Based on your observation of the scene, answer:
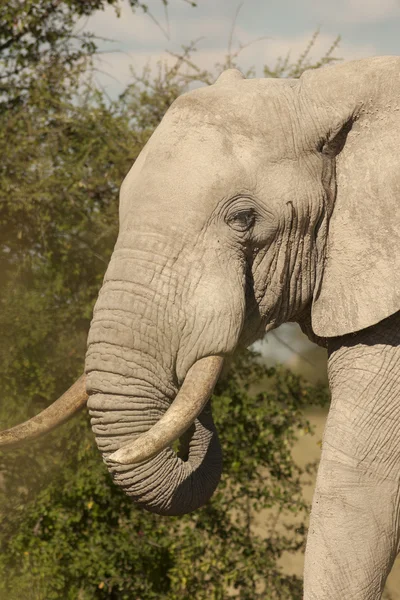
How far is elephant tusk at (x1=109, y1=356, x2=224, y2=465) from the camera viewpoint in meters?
2.55

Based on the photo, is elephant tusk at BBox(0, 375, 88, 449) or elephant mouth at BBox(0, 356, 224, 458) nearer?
elephant mouth at BBox(0, 356, 224, 458)

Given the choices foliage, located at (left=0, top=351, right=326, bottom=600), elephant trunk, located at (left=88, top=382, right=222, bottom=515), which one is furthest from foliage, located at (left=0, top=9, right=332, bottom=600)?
elephant trunk, located at (left=88, top=382, right=222, bottom=515)

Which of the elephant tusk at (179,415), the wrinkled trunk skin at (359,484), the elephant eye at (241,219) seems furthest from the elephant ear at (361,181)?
the elephant tusk at (179,415)

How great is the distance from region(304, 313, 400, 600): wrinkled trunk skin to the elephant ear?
0.17m

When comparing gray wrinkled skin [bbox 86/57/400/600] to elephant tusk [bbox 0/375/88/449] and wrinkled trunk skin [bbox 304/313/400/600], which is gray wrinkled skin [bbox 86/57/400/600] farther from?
elephant tusk [bbox 0/375/88/449]

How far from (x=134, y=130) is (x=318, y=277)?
2.96m

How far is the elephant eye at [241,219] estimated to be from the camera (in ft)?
9.16

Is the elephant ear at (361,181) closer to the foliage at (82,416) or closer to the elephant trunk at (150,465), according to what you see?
the elephant trunk at (150,465)

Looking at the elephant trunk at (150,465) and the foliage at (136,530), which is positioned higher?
the elephant trunk at (150,465)

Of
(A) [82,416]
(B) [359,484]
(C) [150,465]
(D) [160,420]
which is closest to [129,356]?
(D) [160,420]

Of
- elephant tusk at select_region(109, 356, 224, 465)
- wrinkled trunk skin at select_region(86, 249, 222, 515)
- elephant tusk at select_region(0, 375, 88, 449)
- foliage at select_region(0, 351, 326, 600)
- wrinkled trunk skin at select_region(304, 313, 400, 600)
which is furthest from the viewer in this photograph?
foliage at select_region(0, 351, 326, 600)

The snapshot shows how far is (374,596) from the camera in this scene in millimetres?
2998

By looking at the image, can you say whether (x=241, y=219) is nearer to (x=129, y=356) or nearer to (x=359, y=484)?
(x=129, y=356)

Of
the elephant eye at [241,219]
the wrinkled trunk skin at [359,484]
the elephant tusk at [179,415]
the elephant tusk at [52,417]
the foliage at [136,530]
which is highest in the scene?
the elephant eye at [241,219]
